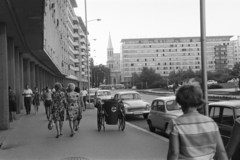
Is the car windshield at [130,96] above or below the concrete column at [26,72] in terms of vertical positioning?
below

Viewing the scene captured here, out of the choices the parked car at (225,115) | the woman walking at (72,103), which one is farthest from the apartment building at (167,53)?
the parked car at (225,115)

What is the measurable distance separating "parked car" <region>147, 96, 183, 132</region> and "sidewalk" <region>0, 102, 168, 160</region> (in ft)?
2.31

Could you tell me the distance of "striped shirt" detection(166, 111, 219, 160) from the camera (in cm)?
264

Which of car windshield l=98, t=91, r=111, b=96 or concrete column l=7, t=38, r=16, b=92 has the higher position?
concrete column l=7, t=38, r=16, b=92

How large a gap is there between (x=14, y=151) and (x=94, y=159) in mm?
2524

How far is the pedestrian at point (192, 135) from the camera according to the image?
2.64 metres

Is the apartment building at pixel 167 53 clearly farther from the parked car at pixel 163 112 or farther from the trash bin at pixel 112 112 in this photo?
the trash bin at pixel 112 112

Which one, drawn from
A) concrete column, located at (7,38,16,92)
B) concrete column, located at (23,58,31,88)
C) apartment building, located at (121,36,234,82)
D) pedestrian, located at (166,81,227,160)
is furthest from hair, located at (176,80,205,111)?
apartment building, located at (121,36,234,82)

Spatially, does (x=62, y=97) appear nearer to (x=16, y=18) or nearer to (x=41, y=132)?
(x=41, y=132)

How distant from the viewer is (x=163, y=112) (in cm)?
1034

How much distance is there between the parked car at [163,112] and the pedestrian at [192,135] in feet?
23.1

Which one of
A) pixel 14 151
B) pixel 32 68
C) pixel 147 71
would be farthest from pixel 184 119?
pixel 147 71

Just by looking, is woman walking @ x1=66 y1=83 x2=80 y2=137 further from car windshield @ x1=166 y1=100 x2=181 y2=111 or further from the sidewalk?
A: car windshield @ x1=166 y1=100 x2=181 y2=111

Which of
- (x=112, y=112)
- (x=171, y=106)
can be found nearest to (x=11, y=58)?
(x=112, y=112)
